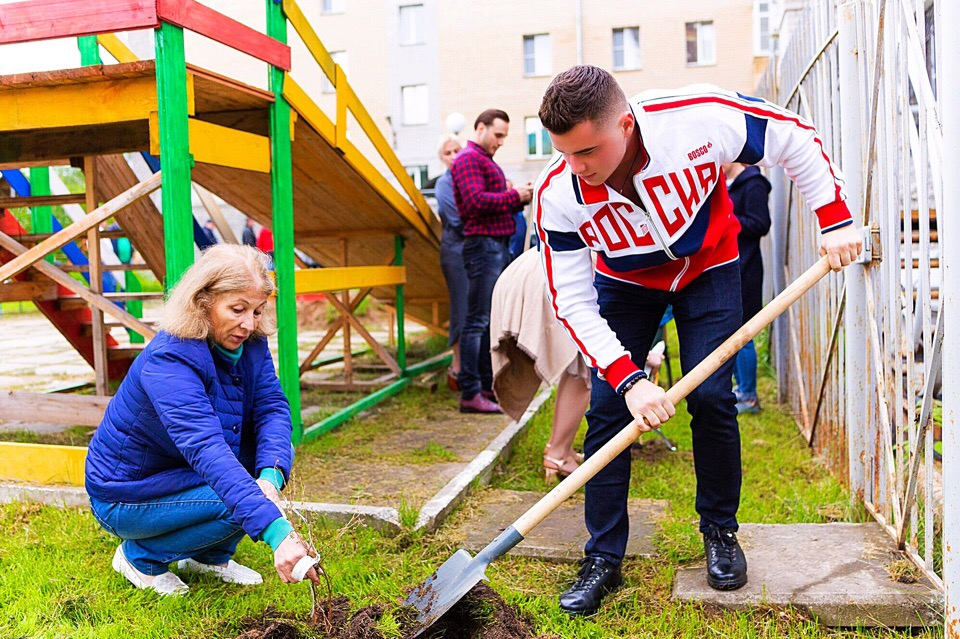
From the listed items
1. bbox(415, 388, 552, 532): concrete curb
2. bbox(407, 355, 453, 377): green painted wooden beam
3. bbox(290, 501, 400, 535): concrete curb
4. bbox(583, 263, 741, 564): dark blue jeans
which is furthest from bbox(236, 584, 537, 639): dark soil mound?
bbox(407, 355, 453, 377): green painted wooden beam

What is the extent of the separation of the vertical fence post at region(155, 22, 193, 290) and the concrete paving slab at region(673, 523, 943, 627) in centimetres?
253

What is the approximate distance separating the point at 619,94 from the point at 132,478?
6.46 ft

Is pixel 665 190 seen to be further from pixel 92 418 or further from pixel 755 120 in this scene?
pixel 92 418

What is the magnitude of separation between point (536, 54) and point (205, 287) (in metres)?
27.1

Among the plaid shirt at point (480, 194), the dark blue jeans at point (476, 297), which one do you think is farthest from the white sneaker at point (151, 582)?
the plaid shirt at point (480, 194)

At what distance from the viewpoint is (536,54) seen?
28.3 m

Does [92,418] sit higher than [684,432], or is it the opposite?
[92,418]

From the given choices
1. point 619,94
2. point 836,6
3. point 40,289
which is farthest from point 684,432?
point 40,289

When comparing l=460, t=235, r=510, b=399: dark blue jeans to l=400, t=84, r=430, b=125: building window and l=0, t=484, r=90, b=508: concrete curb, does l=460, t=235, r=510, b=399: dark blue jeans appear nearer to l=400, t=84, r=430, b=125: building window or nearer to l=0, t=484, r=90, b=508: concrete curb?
l=0, t=484, r=90, b=508: concrete curb

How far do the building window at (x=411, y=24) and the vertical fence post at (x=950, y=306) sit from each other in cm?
2841

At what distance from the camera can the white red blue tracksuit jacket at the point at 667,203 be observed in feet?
8.36

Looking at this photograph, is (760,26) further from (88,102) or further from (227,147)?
(88,102)

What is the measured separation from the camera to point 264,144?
4.64 m

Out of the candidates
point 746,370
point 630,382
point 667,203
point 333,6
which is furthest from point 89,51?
point 333,6
